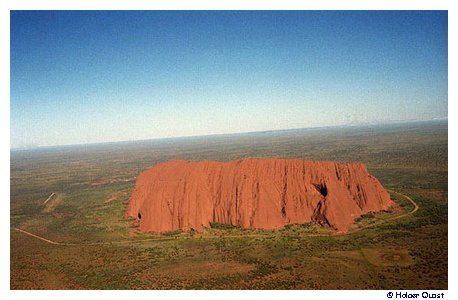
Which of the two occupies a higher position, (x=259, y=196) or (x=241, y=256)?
(x=259, y=196)

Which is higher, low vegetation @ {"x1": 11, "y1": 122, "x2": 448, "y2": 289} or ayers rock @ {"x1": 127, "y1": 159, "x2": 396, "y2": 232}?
ayers rock @ {"x1": 127, "y1": 159, "x2": 396, "y2": 232}

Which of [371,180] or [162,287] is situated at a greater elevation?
[371,180]

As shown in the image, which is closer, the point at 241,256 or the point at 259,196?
the point at 241,256

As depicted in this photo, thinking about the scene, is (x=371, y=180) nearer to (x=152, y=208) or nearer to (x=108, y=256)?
(x=152, y=208)

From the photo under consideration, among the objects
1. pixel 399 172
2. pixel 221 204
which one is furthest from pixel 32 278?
pixel 399 172

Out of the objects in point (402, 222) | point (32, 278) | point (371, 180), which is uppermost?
point (371, 180)

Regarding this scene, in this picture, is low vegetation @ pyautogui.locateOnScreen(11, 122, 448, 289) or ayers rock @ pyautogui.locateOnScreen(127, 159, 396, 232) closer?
low vegetation @ pyautogui.locateOnScreen(11, 122, 448, 289)

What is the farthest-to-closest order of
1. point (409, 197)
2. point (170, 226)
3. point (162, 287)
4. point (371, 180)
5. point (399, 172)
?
point (399, 172)
point (409, 197)
point (371, 180)
point (170, 226)
point (162, 287)

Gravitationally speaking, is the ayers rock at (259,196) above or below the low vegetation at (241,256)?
above
